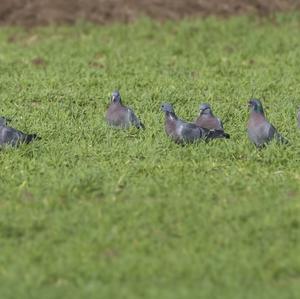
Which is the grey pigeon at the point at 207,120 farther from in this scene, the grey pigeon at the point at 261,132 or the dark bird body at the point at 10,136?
the dark bird body at the point at 10,136

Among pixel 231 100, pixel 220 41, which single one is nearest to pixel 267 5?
pixel 220 41

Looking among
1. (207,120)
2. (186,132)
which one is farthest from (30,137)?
(207,120)

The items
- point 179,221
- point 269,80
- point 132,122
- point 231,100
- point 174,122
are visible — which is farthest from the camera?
point 269,80

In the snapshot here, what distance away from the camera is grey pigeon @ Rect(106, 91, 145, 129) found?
38.0 ft

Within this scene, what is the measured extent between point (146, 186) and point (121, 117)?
8.35 feet

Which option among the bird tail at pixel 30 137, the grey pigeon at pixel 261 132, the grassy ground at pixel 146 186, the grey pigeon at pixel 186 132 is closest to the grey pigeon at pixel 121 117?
the grassy ground at pixel 146 186

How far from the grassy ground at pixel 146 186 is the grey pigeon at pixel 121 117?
0.41 feet

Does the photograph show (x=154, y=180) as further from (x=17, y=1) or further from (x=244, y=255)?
(x=17, y=1)

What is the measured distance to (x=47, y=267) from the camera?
24.6ft

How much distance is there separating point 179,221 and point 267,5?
40.9 feet

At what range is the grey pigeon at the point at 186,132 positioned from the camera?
35.0 ft

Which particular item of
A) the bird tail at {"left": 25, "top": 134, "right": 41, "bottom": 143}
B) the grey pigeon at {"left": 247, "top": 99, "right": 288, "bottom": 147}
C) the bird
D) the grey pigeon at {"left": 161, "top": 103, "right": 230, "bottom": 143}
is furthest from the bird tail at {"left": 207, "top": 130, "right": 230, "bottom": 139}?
the bird

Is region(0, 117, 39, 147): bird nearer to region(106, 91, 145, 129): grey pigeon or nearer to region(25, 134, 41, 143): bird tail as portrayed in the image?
region(25, 134, 41, 143): bird tail

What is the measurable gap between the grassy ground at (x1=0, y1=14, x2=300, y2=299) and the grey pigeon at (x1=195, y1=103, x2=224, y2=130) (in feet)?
0.88
